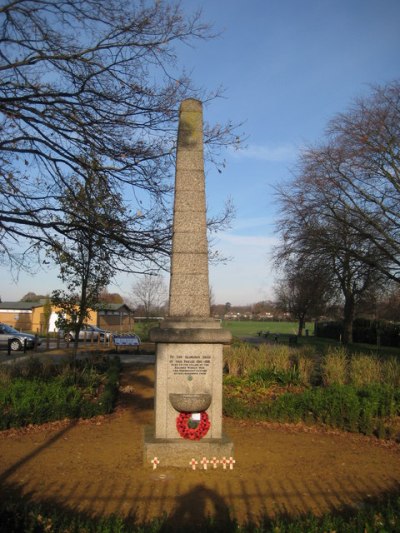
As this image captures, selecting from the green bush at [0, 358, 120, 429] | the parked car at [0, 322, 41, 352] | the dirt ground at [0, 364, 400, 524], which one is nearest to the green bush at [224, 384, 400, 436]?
the dirt ground at [0, 364, 400, 524]

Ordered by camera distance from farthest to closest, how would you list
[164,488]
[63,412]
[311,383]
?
[311,383]
[63,412]
[164,488]

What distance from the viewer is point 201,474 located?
6.54 metres

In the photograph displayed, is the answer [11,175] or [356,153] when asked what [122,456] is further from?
[356,153]

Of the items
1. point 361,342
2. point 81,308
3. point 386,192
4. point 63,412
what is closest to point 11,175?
point 63,412

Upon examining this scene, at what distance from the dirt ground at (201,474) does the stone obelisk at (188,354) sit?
1.11ft

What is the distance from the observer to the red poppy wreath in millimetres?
6918

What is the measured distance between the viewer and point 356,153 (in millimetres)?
19547

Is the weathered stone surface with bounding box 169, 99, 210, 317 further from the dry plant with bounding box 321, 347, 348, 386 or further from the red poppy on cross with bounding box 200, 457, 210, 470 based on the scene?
the dry plant with bounding box 321, 347, 348, 386

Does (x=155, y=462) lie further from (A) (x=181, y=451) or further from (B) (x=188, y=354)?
(B) (x=188, y=354)

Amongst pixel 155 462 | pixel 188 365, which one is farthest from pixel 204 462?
pixel 188 365

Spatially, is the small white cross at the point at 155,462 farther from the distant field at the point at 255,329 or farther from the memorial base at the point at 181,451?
the distant field at the point at 255,329

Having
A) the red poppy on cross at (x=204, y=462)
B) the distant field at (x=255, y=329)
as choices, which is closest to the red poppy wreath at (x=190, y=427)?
the red poppy on cross at (x=204, y=462)

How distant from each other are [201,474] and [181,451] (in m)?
0.40

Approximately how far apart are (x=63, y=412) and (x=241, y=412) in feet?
11.2
